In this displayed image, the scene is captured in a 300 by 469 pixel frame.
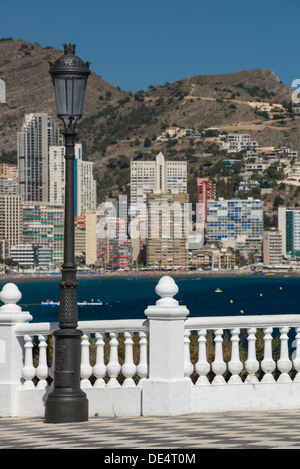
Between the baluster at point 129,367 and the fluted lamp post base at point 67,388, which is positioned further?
the baluster at point 129,367

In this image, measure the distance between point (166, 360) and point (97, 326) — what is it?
0.90m

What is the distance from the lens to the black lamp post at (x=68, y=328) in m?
10.3

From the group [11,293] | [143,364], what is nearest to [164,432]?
[143,364]

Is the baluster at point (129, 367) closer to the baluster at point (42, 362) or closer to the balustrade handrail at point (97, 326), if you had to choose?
the balustrade handrail at point (97, 326)

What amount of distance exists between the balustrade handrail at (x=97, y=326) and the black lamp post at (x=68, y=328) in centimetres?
35

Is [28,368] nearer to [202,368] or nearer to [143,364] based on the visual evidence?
[143,364]

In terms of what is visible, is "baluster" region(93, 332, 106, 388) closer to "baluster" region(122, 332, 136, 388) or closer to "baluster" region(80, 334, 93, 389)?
"baluster" region(80, 334, 93, 389)

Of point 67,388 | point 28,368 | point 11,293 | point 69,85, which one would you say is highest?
point 69,85

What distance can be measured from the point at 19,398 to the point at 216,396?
216 centimetres

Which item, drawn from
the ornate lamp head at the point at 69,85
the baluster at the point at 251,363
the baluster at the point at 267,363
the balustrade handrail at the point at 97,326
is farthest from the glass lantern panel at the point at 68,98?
the baluster at the point at 267,363

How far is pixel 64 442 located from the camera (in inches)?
342

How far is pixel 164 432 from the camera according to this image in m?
9.07

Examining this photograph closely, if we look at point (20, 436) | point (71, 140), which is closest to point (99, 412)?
point (20, 436)
